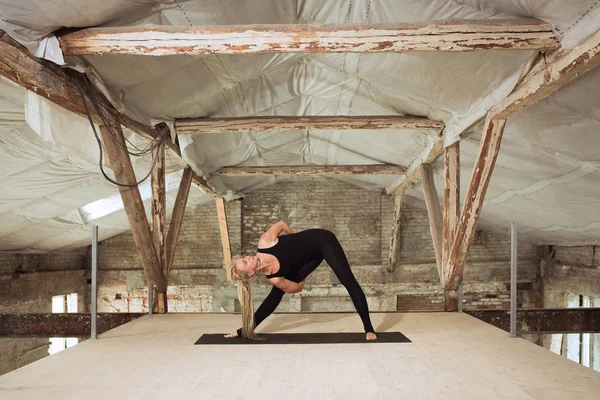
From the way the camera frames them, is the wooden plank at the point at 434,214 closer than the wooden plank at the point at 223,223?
Yes

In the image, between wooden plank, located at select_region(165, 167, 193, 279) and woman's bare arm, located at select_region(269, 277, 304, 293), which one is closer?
woman's bare arm, located at select_region(269, 277, 304, 293)

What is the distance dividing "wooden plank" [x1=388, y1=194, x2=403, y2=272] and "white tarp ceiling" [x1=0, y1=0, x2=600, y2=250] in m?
2.10

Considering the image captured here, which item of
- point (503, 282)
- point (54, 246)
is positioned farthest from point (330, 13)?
point (503, 282)

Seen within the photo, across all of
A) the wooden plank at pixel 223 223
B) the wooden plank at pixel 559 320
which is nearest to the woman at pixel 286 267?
the wooden plank at pixel 559 320

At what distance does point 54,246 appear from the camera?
8.70 m

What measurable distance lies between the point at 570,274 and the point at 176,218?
274 inches

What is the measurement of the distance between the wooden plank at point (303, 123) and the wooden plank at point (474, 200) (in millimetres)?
1051

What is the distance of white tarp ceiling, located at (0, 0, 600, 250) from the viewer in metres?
3.04

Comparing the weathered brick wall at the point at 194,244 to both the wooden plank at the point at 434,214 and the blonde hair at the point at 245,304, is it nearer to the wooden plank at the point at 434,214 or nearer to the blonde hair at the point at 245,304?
the wooden plank at the point at 434,214

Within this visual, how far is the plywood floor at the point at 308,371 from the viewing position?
2473 millimetres

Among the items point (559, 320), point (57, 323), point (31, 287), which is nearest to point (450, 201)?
point (559, 320)

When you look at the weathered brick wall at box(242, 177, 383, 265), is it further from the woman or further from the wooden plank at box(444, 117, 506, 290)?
the woman

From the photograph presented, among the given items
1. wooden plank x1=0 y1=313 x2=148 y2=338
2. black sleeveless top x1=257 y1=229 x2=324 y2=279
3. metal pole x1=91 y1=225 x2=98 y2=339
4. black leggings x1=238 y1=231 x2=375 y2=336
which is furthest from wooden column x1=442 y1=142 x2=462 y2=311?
metal pole x1=91 y1=225 x2=98 y2=339

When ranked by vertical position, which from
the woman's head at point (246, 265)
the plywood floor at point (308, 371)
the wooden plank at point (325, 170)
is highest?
the wooden plank at point (325, 170)
